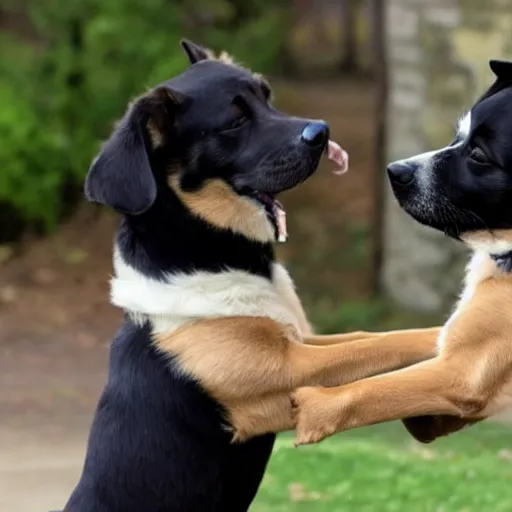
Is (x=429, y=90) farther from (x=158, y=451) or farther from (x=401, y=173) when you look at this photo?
(x=158, y=451)

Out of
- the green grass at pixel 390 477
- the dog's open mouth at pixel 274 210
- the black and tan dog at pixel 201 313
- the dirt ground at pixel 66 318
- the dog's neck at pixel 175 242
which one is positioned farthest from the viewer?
the dirt ground at pixel 66 318

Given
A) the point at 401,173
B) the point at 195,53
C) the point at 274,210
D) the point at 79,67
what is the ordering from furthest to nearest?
the point at 79,67
the point at 195,53
the point at 401,173
the point at 274,210

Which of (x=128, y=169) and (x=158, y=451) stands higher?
(x=128, y=169)

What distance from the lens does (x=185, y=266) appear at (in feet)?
14.8

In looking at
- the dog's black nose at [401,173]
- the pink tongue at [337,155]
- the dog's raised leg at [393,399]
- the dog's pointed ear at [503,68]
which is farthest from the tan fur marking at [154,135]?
the dog's pointed ear at [503,68]

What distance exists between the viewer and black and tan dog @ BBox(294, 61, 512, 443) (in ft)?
14.2

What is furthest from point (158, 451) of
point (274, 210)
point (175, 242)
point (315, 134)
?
point (315, 134)

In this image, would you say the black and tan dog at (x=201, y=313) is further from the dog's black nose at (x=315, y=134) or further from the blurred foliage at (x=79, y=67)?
the blurred foliage at (x=79, y=67)

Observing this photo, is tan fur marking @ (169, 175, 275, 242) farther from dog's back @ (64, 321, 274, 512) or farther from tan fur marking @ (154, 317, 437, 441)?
dog's back @ (64, 321, 274, 512)

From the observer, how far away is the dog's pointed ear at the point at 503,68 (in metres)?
4.71

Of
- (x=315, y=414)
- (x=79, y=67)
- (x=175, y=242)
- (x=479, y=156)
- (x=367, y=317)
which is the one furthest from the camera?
(x=79, y=67)

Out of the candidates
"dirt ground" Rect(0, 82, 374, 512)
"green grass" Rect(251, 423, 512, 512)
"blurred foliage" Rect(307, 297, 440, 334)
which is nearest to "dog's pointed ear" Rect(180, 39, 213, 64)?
"green grass" Rect(251, 423, 512, 512)

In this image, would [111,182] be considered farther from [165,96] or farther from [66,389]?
[66,389]

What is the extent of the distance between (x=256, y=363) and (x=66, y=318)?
7685mm
